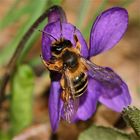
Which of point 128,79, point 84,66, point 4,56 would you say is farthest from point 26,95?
point 128,79

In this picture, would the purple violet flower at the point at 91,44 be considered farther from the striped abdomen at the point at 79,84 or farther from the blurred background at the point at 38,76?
the blurred background at the point at 38,76

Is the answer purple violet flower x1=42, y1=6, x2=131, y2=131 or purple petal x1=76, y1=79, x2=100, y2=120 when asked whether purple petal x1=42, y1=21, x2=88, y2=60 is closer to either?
purple violet flower x1=42, y1=6, x2=131, y2=131

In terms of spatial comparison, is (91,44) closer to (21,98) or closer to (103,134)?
(103,134)

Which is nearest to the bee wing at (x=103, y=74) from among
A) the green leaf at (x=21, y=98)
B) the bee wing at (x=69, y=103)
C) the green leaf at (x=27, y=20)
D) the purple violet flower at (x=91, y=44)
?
the purple violet flower at (x=91, y=44)

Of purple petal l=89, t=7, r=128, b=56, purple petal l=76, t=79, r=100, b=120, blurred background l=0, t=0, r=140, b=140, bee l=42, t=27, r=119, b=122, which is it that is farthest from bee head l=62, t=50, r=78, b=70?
blurred background l=0, t=0, r=140, b=140

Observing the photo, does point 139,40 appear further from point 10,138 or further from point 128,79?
point 10,138

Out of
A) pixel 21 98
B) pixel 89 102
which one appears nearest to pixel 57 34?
pixel 89 102
